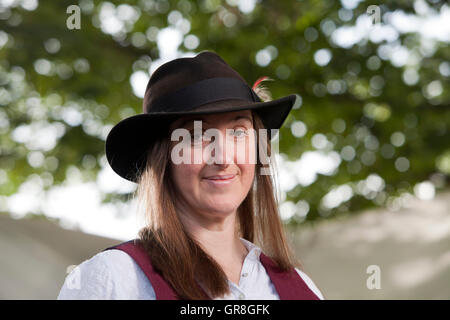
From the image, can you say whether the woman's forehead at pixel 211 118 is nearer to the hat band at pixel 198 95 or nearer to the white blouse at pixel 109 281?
the hat band at pixel 198 95

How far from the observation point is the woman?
1.22m

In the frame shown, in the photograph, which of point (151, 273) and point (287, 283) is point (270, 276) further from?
A: point (151, 273)

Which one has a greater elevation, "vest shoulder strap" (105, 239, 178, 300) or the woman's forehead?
the woman's forehead

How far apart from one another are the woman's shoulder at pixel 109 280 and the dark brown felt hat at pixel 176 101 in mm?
301

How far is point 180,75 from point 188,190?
285mm

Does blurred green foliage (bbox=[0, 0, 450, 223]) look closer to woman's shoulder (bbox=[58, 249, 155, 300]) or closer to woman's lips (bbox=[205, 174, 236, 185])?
woman's lips (bbox=[205, 174, 236, 185])

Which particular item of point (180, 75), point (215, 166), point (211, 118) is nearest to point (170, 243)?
point (215, 166)

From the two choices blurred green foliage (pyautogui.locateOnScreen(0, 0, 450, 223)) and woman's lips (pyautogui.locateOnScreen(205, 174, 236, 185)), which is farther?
blurred green foliage (pyautogui.locateOnScreen(0, 0, 450, 223))

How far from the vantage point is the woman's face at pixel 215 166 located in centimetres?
129

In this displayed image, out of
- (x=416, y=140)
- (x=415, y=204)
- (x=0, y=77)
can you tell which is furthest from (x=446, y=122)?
(x=0, y=77)

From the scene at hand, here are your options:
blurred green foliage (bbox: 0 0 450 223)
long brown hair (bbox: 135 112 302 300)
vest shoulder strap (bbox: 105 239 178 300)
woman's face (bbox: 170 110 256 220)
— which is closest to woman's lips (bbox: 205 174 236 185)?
woman's face (bbox: 170 110 256 220)

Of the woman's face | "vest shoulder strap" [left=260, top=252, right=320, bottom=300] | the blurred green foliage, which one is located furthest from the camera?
the blurred green foliage

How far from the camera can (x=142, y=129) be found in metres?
1.37

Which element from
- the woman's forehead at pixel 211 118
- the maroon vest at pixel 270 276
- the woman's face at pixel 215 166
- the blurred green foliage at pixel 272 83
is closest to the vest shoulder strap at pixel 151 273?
the maroon vest at pixel 270 276
